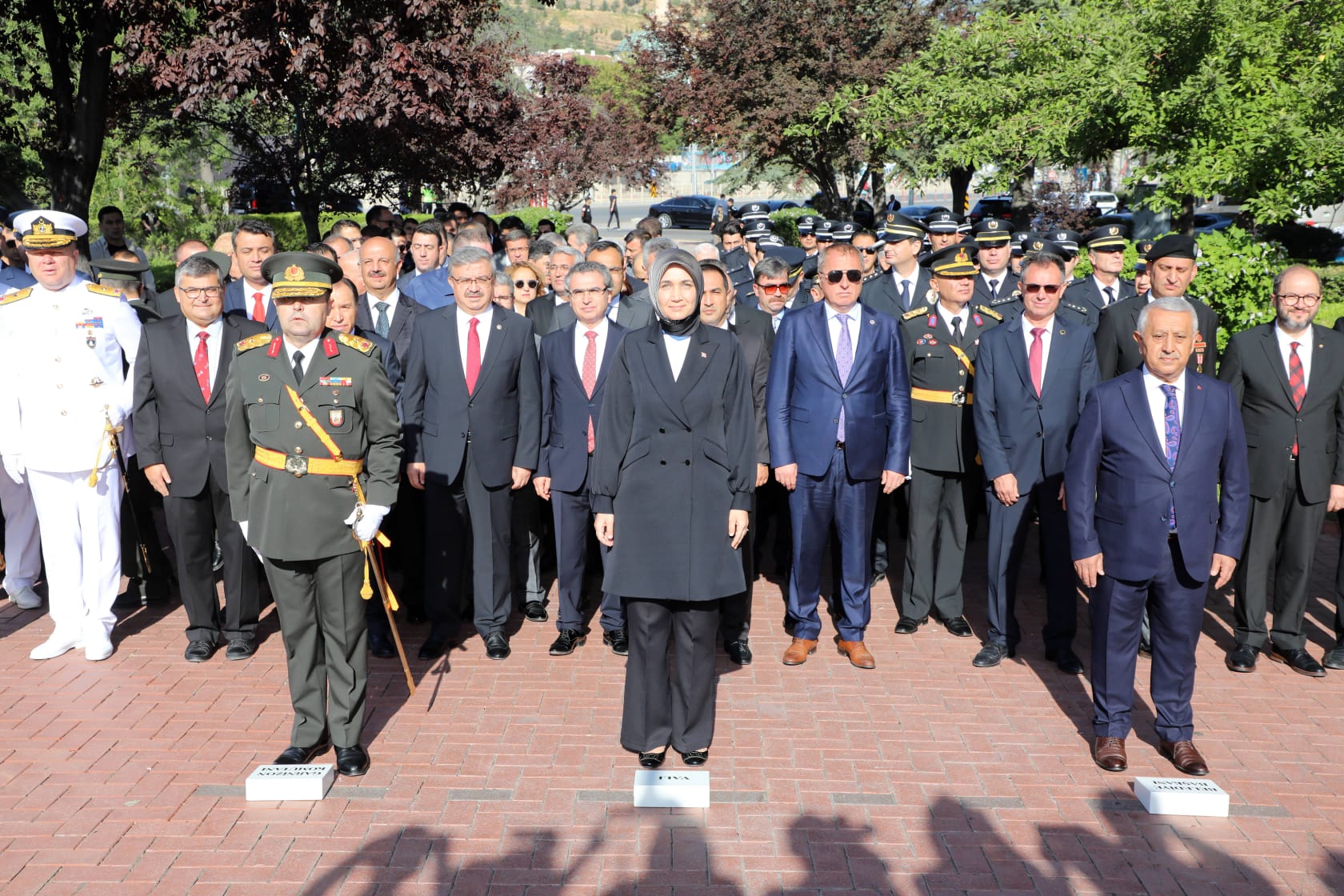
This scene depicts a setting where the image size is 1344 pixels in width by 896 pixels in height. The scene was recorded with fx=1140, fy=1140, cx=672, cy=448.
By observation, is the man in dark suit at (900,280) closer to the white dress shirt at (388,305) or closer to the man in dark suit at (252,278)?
the white dress shirt at (388,305)

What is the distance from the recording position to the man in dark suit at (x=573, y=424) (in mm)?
6367

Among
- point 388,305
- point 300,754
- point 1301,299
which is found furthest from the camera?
point 388,305

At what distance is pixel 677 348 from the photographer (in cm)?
500

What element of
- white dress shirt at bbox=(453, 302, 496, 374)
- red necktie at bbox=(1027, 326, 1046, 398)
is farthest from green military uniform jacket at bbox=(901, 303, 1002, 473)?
white dress shirt at bbox=(453, 302, 496, 374)

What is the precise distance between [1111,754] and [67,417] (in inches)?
222

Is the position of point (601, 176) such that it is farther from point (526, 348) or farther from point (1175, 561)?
point (1175, 561)

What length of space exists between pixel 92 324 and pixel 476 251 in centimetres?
220

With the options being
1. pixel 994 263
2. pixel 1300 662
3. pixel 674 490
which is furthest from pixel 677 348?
pixel 994 263

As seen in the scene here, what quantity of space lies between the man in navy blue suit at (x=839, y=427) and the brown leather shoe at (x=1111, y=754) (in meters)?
1.39

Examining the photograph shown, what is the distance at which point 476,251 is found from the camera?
6242 mm

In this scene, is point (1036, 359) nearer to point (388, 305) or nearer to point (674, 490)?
point (674, 490)

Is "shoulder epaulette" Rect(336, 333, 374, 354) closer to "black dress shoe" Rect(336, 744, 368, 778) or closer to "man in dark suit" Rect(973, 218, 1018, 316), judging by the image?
"black dress shoe" Rect(336, 744, 368, 778)

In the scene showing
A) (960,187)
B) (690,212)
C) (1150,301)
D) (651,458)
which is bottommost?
(651,458)

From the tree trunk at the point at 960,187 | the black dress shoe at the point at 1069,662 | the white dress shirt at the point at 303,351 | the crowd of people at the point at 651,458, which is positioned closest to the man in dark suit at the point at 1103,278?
the crowd of people at the point at 651,458
